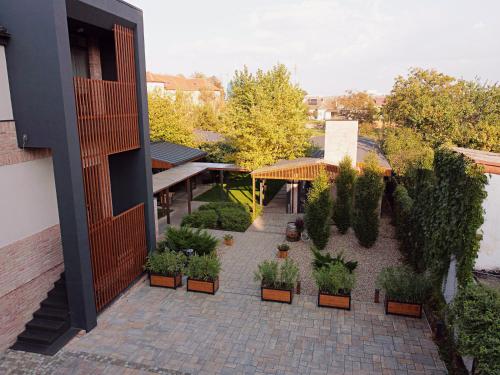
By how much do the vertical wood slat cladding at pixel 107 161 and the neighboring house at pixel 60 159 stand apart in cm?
3

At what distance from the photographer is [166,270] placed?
432 inches

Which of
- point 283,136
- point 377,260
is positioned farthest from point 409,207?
point 283,136

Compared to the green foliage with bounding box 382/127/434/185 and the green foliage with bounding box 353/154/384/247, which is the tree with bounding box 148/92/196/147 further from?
the green foliage with bounding box 353/154/384/247

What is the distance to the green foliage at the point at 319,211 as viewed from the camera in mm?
14109

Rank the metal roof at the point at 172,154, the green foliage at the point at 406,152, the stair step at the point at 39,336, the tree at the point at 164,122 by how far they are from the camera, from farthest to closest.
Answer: the tree at the point at 164,122, the metal roof at the point at 172,154, the green foliage at the point at 406,152, the stair step at the point at 39,336

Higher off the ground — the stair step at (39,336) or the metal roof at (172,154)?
the metal roof at (172,154)

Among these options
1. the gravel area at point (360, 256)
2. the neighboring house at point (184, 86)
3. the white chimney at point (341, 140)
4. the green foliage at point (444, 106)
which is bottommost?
the gravel area at point (360, 256)

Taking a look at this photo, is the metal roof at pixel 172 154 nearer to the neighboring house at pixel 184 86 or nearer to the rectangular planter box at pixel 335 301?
the rectangular planter box at pixel 335 301

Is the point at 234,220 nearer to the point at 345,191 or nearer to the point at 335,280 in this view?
the point at 345,191

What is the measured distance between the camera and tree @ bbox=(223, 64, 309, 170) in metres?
21.7

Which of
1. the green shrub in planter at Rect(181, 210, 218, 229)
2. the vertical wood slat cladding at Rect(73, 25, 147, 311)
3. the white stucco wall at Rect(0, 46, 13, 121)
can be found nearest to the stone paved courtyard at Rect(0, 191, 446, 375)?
the vertical wood slat cladding at Rect(73, 25, 147, 311)

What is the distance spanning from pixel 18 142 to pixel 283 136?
15.5 m

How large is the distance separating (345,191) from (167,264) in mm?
8058

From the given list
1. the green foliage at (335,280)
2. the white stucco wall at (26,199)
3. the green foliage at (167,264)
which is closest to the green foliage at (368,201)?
the green foliage at (335,280)
